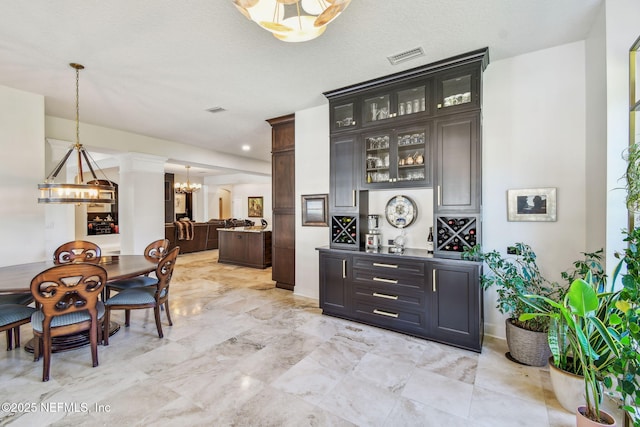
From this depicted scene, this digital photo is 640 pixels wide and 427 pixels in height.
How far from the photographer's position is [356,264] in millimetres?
3570

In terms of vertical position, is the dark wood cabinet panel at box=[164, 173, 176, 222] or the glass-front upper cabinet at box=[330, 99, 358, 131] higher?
the glass-front upper cabinet at box=[330, 99, 358, 131]

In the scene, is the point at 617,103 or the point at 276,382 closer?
the point at 617,103

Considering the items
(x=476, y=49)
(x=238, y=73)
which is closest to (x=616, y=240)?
(x=476, y=49)

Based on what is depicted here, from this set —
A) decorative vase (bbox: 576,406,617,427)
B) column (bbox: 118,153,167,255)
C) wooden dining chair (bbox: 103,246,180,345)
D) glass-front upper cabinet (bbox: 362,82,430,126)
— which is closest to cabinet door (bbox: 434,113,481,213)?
glass-front upper cabinet (bbox: 362,82,430,126)

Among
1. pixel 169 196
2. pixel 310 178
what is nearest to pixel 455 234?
pixel 310 178

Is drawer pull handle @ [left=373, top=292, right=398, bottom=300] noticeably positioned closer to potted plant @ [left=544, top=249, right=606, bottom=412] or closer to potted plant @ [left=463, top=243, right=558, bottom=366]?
potted plant @ [left=463, top=243, right=558, bottom=366]

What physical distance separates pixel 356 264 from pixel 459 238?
3.98ft

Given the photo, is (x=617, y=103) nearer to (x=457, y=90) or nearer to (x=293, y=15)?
(x=457, y=90)

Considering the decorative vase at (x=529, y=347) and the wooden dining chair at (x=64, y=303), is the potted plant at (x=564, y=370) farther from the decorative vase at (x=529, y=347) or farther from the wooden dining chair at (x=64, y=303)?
the wooden dining chair at (x=64, y=303)

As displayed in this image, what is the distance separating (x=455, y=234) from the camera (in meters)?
3.02

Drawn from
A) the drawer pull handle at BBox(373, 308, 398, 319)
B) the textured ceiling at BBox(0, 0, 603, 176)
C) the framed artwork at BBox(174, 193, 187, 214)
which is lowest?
the drawer pull handle at BBox(373, 308, 398, 319)

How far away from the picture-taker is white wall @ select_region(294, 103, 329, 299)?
4.48 metres

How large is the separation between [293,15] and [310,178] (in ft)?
8.97

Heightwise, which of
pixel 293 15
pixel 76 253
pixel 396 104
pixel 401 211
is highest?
pixel 293 15
